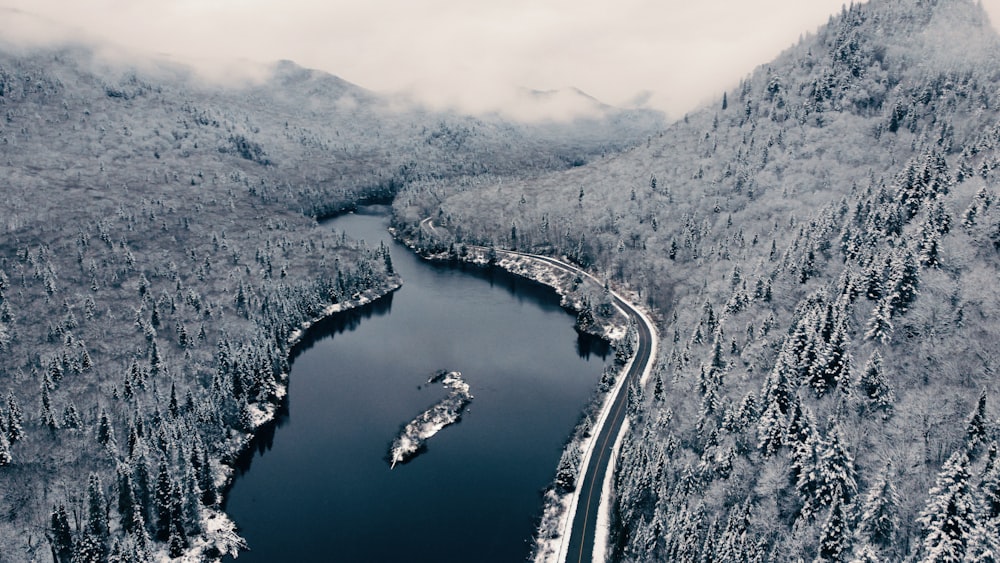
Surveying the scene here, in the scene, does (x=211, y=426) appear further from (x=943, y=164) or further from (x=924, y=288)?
(x=943, y=164)

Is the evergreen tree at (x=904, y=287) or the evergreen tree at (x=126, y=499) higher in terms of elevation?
the evergreen tree at (x=904, y=287)

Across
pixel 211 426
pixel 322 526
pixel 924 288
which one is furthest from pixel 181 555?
pixel 924 288

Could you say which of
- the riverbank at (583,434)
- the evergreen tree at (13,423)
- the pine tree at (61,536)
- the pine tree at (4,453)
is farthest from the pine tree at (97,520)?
the riverbank at (583,434)

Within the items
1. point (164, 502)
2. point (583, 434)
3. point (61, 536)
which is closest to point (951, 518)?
point (583, 434)

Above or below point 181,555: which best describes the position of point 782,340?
above

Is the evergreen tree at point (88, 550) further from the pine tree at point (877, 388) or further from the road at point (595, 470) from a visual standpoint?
the pine tree at point (877, 388)

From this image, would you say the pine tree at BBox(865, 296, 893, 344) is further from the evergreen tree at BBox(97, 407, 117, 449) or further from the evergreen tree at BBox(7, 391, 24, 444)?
the evergreen tree at BBox(7, 391, 24, 444)
